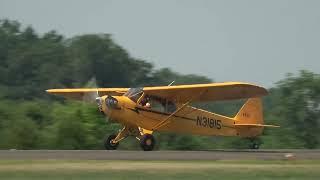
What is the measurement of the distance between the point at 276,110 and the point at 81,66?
2328 inches

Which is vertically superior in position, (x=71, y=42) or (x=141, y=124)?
(x=71, y=42)

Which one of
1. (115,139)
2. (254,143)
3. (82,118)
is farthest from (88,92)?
(254,143)

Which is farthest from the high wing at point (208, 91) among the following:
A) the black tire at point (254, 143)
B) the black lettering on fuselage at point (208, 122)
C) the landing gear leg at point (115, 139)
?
the black tire at point (254, 143)

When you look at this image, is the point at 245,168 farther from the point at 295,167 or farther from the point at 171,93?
the point at 171,93

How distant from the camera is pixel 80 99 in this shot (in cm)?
3416

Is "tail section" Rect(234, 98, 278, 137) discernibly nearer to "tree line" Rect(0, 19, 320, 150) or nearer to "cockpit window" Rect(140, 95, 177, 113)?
"tree line" Rect(0, 19, 320, 150)

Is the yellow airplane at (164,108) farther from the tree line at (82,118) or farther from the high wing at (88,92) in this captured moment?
the tree line at (82,118)

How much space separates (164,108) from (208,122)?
2.64 metres

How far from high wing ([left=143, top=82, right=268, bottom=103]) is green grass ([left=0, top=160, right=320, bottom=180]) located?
6627mm

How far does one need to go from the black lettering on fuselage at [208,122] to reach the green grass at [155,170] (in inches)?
388

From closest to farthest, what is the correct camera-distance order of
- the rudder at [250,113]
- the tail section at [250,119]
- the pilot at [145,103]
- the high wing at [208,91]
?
the high wing at [208,91]
the pilot at [145,103]
the tail section at [250,119]
the rudder at [250,113]

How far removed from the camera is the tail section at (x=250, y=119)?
32.9 meters

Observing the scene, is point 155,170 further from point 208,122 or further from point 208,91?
point 208,122

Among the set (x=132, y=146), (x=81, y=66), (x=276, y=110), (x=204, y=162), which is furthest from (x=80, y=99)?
(x=81, y=66)
